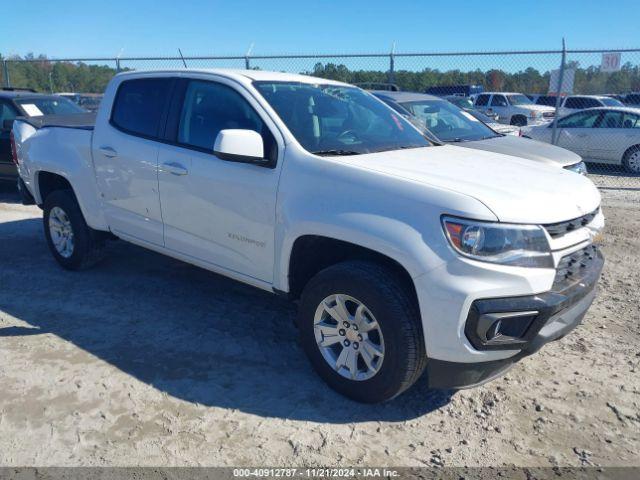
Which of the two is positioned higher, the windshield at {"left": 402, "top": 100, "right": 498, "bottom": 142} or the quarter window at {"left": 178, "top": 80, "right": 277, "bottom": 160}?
the quarter window at {"left": 178, "top": 80, "right": 277, "bottom": 160}

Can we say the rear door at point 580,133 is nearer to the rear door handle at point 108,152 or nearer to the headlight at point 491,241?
the rear door handle at point 108,152

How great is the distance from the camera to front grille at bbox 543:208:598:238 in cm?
300

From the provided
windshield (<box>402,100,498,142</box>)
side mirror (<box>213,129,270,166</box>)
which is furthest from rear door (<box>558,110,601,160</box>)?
side mirror (<box>213,129,270,166</box>)

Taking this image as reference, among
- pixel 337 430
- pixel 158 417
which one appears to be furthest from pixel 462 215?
pixel 158 417

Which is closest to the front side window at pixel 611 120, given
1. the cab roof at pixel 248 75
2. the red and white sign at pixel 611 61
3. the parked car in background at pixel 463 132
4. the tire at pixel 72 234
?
the red and white sign at pixel 611 61

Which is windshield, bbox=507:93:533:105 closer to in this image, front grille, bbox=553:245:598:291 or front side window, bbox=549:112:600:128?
front side window, bbox=549:112:600:128

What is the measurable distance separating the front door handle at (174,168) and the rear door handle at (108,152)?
71cm

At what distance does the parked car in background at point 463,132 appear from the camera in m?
7.18

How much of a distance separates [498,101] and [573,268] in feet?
65.3

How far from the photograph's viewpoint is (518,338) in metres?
2.91

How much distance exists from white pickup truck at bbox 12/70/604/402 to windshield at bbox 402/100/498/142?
3502mm

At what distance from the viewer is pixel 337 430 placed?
3139 millimetres

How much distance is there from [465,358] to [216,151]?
1.89m

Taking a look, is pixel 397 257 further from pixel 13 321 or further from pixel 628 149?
pixel 628 149
